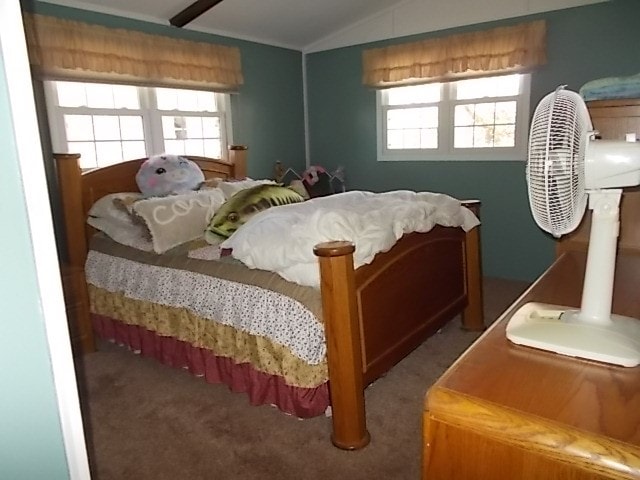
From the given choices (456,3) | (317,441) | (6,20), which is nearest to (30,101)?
(6,20)

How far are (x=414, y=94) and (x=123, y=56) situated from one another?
238cm

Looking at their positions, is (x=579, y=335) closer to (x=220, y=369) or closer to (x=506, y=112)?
(x=220, y=369)

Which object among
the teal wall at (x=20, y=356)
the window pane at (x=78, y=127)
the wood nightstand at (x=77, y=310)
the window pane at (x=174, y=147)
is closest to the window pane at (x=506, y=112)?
the window pane at (x=174, y=147)

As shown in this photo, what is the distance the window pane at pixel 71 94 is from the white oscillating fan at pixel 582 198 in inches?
126

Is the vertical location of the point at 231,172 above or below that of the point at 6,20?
below

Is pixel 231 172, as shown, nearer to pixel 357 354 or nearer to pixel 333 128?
pixel 333 128

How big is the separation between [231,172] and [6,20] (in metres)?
3.35

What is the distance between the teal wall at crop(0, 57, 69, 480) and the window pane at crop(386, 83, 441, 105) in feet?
12.6

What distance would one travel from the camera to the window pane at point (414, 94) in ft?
13.4

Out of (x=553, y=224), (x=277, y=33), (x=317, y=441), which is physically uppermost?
(x=277, y=33)

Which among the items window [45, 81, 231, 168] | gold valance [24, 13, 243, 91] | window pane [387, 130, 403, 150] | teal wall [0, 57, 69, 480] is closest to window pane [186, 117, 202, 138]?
window [45, 81, 231, 168]

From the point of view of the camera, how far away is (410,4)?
4.00 metres

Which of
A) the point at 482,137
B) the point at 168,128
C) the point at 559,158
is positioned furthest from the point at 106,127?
the point at 559,158

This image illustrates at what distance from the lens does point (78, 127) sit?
3.25 meters
